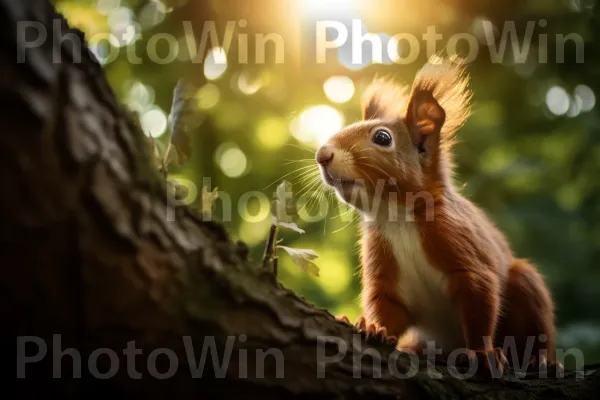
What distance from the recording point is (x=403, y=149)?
94.3 inches

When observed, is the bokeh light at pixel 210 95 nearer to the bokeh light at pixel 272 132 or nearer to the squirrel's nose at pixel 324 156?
the bokeh light at pixel 272 132

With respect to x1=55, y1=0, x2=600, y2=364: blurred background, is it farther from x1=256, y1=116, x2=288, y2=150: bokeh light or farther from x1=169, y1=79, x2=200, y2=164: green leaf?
x1=169, y1=79, x2=200, y2=164: green leaf

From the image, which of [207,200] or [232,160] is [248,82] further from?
[207,200]

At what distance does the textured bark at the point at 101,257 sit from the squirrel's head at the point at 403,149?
102 centimetres

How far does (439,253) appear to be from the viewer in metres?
2.21

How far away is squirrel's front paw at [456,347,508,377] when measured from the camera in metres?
1.82

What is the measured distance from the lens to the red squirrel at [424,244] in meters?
2.21

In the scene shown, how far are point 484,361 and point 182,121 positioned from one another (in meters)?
1.15

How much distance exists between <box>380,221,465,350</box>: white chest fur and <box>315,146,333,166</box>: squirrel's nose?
0.35 metres

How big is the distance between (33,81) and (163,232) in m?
0.36

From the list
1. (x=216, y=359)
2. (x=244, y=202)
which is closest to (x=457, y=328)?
(x=216, y=359)

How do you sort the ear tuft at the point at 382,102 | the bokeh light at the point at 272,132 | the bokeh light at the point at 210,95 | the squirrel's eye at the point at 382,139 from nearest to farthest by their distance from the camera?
the squirrel's eye at the point at 382,139 → the ear tuft at the point at 382,102 → the bokeh light at the point at 210,95 → the bokeh light at the point at 272,132

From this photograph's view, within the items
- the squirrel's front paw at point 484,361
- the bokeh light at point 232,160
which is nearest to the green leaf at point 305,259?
the squirrel's front paw at point 484,361

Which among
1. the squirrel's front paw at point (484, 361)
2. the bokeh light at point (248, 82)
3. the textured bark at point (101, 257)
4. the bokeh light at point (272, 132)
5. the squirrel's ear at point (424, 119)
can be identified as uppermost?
the bokeh light at point (272, 132)
